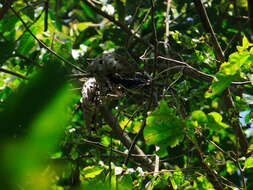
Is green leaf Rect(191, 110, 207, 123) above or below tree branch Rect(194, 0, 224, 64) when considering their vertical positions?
below

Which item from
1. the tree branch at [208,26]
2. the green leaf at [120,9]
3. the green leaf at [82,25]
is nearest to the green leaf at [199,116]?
the tree branch at [208,26]

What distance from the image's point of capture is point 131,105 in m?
2.19

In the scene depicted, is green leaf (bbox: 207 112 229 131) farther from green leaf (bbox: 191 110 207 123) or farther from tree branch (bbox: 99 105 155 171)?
tree branch (bbox: 99 105 155 171)

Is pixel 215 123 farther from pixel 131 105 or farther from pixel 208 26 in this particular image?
pixel 131 105

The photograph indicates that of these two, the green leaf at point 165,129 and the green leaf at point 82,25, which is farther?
the green leaf at point 82,25

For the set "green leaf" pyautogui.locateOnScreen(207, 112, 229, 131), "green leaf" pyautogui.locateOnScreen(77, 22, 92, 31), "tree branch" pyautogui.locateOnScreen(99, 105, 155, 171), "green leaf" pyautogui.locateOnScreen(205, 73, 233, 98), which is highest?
"green leaf" pyautogui.locateOnScreen(77, 22, 92, 31)

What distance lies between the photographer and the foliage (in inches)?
13.8

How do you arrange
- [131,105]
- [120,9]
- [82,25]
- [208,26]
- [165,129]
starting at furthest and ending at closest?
[82,25], [120,9], [131,105], [208,26], [165,129]

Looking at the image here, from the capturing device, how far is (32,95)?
1.08ft

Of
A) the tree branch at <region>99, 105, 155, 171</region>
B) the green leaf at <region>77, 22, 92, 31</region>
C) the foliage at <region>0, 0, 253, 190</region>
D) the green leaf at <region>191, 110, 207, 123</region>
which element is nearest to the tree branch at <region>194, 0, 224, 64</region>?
the foliage at <region>0, 0, 253, 190</region>

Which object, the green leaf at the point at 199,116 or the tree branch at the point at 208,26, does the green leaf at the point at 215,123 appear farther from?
the tree branch at the point at 208,26

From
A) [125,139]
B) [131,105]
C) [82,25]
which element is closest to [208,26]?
[131,105]

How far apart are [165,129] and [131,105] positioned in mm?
1181

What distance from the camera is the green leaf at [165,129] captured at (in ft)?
3.31
